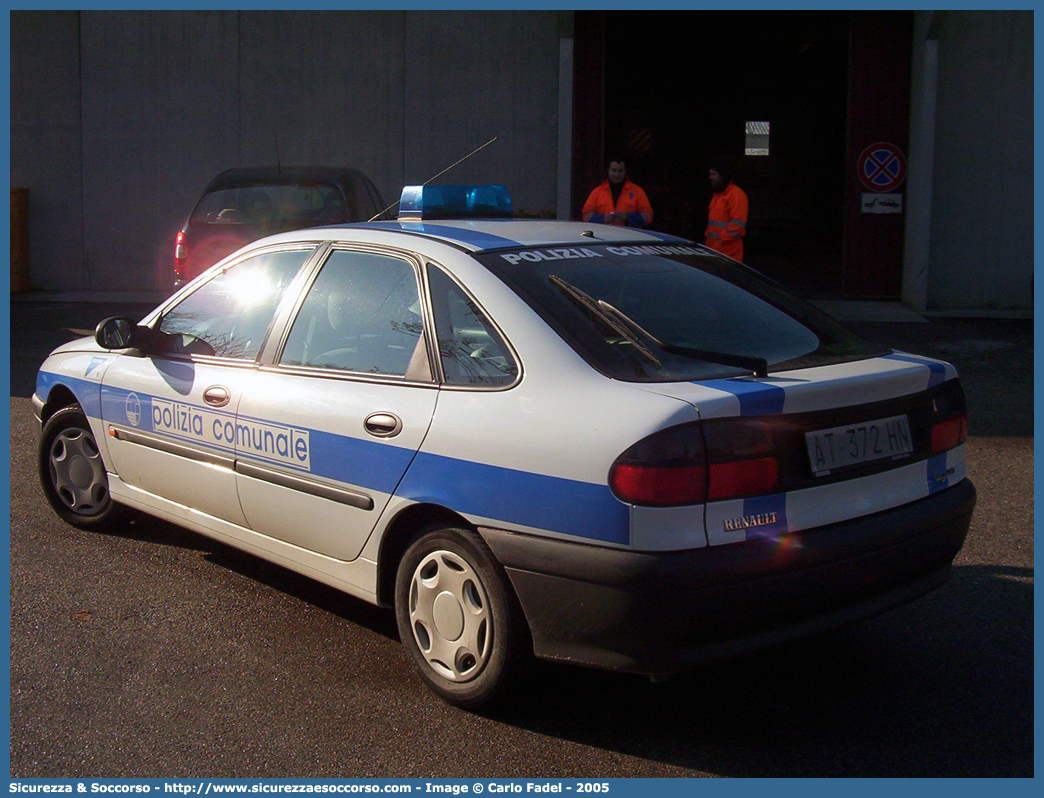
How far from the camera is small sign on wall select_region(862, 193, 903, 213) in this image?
1481 cm

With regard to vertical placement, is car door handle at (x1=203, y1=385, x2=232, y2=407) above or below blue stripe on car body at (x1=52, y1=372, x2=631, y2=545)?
above

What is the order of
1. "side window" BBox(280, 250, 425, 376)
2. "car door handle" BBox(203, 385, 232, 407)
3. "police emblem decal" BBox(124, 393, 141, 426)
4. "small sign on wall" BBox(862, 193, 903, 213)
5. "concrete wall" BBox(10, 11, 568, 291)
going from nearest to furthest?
"side window" BBox(280, 250, 425, 376)
"car door handle" BBox(203, 385, 232, 407)
"police emblem decal" BBox(124, 393, 141, 426)
"small sign on wall" BBox(862, 193, 903, 213)
"concrete wall" BBox(10, 11, 568, 291)

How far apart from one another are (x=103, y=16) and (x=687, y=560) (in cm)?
1621

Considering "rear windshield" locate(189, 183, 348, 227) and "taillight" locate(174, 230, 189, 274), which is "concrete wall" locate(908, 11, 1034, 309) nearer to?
"rear windshield" locate(189, 183, 348, 227)

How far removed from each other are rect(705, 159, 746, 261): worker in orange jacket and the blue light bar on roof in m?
6.16

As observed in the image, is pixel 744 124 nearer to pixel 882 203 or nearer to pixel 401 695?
pixel 882 203

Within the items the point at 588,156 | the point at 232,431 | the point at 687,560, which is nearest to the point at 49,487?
the point at 232,431

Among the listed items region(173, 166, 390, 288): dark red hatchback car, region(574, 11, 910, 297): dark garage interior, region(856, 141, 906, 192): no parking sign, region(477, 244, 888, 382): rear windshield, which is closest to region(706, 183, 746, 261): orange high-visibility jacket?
region(173, 166, 390, 288): dark red hatchback car

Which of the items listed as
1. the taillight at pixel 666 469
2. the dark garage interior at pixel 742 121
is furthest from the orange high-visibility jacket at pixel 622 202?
the dark garage interior at pixel 742 121

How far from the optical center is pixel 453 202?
495 centimetres

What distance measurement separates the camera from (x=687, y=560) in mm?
2908

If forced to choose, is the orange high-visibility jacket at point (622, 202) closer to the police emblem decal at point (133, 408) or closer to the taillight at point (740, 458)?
the police emblem decal at point (133, 408)

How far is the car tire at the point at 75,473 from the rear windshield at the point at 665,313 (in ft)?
8.24

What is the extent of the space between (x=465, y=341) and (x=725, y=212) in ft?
26.5
